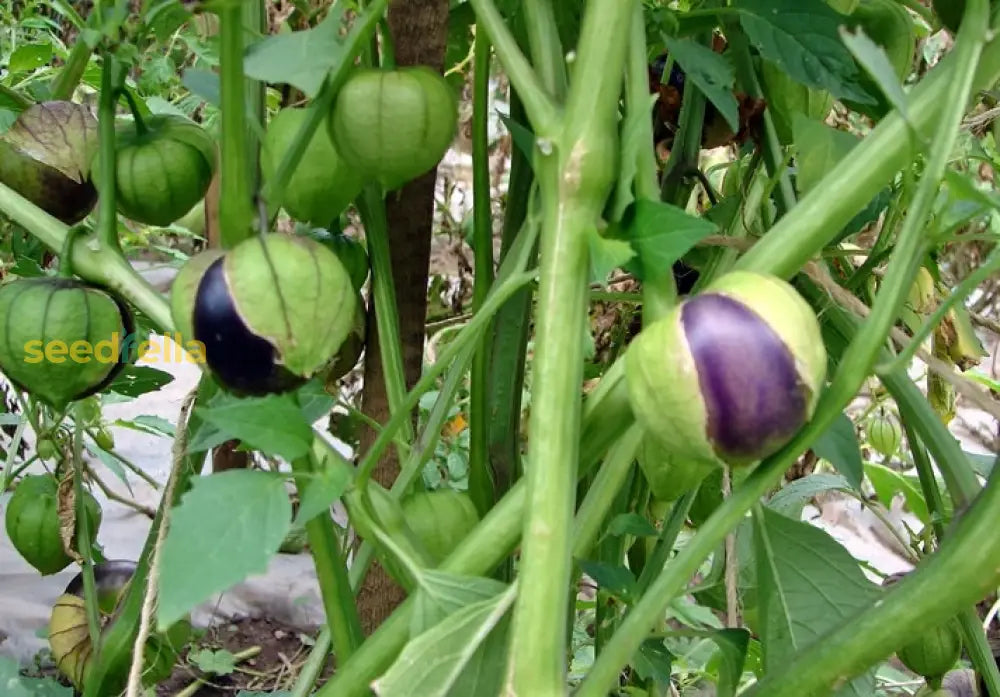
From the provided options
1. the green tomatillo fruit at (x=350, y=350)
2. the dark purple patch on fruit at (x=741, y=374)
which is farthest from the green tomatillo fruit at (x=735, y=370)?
the green tomatillo fruit at (x=350, y=350)

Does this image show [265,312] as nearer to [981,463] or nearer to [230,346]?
[230,346]

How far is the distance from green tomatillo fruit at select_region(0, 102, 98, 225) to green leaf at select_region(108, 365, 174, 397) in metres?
0.17

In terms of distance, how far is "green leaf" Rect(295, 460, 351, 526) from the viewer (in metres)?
0.34

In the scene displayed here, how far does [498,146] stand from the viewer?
2.15 meters

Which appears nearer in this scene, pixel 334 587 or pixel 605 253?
pixel 605 253

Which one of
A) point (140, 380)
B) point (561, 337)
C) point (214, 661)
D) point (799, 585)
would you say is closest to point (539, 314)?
point (561, 337)

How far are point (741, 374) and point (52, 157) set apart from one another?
0.40m

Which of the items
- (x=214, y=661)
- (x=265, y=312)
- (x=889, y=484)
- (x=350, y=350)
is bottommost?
(x=214, y=661)

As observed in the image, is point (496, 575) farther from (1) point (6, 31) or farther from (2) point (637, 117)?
(1) point (6, 31)

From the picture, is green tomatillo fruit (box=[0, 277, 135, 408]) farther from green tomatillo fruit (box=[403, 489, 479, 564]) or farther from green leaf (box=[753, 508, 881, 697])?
green leaf (box=[753, 508, 881, 697])

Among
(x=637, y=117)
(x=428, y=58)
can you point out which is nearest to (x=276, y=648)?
(x=428, y=58)

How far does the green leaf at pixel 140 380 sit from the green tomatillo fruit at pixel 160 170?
0.62 feet

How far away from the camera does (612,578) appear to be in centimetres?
44

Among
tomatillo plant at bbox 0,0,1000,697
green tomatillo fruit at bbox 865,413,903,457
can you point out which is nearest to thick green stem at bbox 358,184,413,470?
tomatillo plant at bbox 0,0,1000,697
